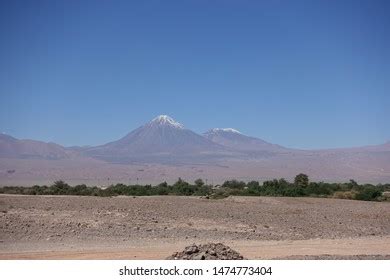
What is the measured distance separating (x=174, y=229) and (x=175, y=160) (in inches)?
4894

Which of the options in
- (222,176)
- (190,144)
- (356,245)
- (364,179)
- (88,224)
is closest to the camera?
(356,245)

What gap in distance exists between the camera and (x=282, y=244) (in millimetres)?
19062

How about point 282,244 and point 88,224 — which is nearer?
point 282,244

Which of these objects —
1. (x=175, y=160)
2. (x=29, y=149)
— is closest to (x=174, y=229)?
(x=29, y=149)

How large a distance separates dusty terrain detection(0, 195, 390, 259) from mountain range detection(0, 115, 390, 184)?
184 ft

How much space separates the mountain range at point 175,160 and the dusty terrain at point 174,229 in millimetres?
56068

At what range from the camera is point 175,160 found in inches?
5733

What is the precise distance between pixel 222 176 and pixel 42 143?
171 feet

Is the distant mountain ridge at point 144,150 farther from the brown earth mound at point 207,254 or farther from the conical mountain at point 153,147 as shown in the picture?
the brown earth mound at point 207,254

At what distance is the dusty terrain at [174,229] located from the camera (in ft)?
A: 56.0

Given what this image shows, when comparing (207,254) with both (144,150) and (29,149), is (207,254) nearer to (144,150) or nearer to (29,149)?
(29,149)

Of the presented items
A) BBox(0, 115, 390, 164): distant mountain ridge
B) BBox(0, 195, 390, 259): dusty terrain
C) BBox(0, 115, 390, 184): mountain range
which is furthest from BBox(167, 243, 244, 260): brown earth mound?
BBox(0, 115, 390, 164): distant mountain ridge
